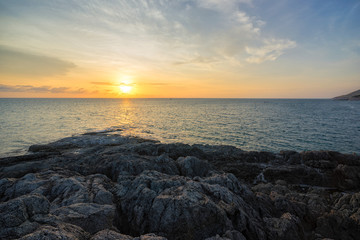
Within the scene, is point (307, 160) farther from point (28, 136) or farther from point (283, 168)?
point (28, 136)

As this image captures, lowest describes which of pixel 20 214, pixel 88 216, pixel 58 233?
pixel 88 216

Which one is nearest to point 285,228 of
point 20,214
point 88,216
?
point 88,216

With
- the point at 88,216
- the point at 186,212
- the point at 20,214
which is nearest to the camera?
the point at 20,214

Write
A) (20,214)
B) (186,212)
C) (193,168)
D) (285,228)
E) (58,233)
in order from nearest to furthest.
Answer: (58,233), (20,214), (186,212), (285,228), (193,168)

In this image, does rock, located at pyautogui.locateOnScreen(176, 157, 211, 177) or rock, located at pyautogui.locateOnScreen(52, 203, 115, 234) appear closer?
rock, located at pyautogui.locateOnScreen(52, 203, 115, 234)

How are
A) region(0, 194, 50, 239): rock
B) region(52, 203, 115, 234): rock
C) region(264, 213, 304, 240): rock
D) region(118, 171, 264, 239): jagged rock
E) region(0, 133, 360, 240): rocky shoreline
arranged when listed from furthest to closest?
region(264, 213, 304, 240): rock → region(118, 171, 264, 239): jagged rock → region(52, 203, 115, 234): rock → region(0, 133, 360, 240): rocky shoreline → region(0, 194, 50, 239): rock

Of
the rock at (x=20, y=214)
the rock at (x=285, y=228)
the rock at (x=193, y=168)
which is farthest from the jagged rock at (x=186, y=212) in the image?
the rock at (x=193, y=168)

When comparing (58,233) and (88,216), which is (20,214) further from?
(58,233)

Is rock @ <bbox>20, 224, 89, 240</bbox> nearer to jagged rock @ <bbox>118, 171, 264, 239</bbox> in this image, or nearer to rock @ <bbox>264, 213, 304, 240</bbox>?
jagged rock @ <bbox>118, 171, 264, 239</bbox>

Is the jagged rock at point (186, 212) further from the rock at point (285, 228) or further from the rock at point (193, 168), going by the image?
the rock at point (193, 168)

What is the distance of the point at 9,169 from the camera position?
20656 mm

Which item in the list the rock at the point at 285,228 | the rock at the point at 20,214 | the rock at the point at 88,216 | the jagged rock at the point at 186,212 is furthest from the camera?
the rock at the point at 285,228

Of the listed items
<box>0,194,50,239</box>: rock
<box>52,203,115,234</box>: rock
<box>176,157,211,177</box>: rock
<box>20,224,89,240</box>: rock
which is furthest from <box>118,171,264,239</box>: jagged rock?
<box>176,157,211,177</box>: rock

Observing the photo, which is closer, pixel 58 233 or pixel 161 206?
pixel 58 233
